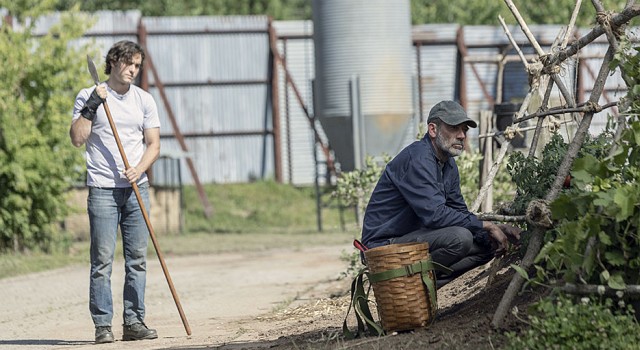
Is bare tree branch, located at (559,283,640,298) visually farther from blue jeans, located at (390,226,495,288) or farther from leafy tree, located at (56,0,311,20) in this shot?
leafy tree, located at (56,0,311,20)

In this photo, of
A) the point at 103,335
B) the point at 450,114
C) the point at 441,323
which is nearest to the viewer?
the point at 441,323

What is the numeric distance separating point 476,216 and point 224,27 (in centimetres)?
1902

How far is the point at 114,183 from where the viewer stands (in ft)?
27.0

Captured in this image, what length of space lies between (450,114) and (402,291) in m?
1.12

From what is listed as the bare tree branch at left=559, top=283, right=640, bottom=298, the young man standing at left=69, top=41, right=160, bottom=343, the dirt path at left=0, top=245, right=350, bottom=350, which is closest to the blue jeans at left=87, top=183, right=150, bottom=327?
the young man standing at left=69, top=41, right=160, bottom=343

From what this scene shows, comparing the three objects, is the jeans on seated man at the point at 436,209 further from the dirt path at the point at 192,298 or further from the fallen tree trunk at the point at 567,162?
the dirt path at the point at 192,298

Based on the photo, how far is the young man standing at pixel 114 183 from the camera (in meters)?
8.17

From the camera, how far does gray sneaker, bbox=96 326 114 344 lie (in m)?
8.11

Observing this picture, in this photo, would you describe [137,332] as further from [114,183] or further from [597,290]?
[597,290]

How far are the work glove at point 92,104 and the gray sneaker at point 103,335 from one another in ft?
4.76

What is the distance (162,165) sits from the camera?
976 inches

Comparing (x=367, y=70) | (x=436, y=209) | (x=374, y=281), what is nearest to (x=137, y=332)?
(x=374, y=281)

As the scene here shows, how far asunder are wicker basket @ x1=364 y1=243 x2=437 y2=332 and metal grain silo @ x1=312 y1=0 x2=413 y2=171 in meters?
10.5

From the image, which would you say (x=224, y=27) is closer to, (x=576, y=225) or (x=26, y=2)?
(x=26, y=2)
